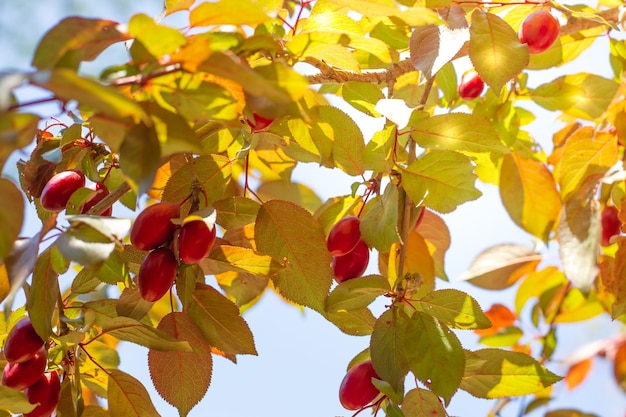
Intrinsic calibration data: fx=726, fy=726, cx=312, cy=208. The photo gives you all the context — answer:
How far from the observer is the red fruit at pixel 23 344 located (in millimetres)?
479

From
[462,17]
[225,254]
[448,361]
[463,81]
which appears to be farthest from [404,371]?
[463,81]

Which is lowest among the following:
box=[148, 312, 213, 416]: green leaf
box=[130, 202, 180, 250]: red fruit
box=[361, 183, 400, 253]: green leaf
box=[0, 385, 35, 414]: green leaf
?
box=[0, 385, 35, 414]: green leaf

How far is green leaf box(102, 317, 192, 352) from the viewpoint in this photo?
449mm

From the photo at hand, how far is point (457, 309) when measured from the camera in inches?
20.1

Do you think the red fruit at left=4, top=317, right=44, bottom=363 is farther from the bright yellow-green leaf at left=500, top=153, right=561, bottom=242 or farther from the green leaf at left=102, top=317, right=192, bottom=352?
the bright yellow-green leaf at left=500, top=153, right=561, bottom=242

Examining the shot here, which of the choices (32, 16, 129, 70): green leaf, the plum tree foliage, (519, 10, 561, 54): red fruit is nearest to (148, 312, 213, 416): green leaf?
the plum tree foliage

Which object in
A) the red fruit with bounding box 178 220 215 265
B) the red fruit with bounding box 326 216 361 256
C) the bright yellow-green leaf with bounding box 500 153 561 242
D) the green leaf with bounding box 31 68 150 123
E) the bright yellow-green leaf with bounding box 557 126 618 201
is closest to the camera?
the green leaf with bounding box 31 68 150 123

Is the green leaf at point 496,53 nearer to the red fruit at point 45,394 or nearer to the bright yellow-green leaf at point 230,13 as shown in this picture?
the bright yellow-green leaf at point 230,13

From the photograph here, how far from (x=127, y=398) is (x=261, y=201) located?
0.59ft

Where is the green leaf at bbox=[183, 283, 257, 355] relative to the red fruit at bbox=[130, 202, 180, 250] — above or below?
below

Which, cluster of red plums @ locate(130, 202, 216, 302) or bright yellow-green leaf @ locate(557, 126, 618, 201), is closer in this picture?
cluster of red plums @ locate(130, 202, 216, 302)

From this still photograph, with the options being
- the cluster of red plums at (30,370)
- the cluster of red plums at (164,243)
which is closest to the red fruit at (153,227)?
the cluster of red plums at (164,243)

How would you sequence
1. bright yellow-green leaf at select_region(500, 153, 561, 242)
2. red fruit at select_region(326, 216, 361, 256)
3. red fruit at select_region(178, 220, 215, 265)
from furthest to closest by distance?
bright yellow-green leaf at select_region(500, 153, 561, 242) → red fruit at select_region(326, 216, 361, 256) → red fruit at select_region(178, 220, 215, 265)

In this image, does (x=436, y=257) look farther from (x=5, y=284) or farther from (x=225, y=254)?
(x=5, y=284)
